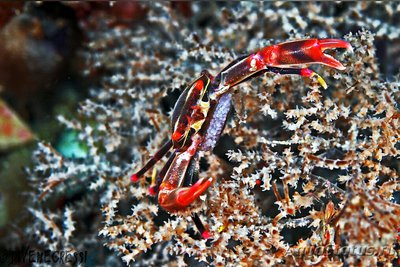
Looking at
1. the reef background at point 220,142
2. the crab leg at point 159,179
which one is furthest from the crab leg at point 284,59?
the crab leg at point 159,179

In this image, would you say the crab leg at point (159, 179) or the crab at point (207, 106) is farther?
the crab leg at point (159, 179)

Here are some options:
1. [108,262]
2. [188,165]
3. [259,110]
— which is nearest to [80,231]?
[108,262]

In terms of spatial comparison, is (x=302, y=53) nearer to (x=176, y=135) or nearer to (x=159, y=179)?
(x=176, y=135)

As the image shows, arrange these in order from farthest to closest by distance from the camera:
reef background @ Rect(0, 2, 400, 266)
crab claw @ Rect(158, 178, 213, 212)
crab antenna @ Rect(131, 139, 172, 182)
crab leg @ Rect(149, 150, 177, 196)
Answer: crab antenna @ Rect(131, 139, 172, 182)
crab leg @ Rect(149, 150, 177, 196)
reef background @ Rect(0, 2, 400, 266)
crab claw @ Rect(158, 178, 213, 212)

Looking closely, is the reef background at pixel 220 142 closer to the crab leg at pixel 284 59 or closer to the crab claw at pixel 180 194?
the crab claw at pixel 180 194

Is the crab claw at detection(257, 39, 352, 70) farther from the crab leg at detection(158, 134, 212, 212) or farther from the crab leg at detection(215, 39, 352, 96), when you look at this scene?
the crab leg at detection(158, 134, 212, 212)

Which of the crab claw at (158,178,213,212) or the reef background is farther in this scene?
the reef background

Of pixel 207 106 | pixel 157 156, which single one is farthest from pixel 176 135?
pixel 157 156

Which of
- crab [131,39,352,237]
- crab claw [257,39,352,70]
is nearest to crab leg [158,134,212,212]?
crab [131,39,352,237]
